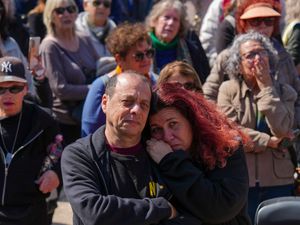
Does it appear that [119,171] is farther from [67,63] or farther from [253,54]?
[67,63]

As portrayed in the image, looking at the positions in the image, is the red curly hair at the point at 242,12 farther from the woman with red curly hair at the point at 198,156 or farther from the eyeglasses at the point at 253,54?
the woman with red curly hair at the point at 198,156

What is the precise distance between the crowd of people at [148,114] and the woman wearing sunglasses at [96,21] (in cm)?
1

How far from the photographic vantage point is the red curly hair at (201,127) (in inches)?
132

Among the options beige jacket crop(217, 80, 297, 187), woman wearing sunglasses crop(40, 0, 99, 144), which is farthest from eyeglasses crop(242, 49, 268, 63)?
woman wearing sunglasses crop(40, 0, 99, 144)

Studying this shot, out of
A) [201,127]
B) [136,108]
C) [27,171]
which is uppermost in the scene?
[136,108]

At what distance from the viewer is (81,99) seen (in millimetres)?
6219

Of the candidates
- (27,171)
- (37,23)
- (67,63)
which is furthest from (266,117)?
(37,23)

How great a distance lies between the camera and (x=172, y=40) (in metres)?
6.31

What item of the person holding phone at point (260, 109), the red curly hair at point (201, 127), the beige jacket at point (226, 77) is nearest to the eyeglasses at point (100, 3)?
the beige jacket at point (226, 77)

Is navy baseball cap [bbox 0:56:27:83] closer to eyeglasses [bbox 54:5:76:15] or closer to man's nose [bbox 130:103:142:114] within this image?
man's nose [bbox 130:103:142:114]

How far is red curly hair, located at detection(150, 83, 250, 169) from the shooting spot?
3.35 metres

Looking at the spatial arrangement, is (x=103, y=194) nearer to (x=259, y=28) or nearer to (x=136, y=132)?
(x=136, y=132)

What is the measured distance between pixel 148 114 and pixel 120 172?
1.06ft

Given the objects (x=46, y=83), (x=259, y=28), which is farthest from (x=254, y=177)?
(x=46, y=83)
